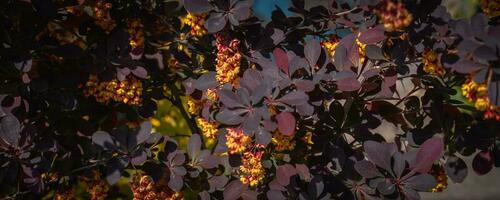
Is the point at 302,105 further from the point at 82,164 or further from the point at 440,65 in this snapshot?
the point at 82,164

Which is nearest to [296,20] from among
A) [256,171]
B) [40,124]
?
[256,171]

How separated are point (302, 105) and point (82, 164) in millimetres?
989

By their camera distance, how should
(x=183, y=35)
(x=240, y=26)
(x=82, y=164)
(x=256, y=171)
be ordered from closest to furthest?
(x=256, y=171) < (x=240, y=26) < (x=183, y=35) < (x=82, y=164)

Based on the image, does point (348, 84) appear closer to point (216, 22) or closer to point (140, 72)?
point (216, 22)

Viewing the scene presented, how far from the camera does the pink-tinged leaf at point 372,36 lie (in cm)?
140

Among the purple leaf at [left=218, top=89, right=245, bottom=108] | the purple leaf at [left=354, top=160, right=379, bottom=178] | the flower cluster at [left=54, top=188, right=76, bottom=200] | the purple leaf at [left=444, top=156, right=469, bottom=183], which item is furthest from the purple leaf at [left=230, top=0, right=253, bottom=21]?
the flower cluster at [left=54, top=188, right=76, bottom=200]

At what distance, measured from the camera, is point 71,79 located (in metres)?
1.65

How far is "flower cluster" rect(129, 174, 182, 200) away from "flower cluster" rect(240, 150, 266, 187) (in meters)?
0.36

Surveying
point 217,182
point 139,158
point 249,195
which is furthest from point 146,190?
point 249,195

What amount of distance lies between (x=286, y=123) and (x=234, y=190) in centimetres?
38

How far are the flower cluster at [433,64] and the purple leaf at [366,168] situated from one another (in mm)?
336

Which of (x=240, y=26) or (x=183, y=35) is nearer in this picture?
(x=240, y=26)

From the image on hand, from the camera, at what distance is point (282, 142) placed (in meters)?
1.56

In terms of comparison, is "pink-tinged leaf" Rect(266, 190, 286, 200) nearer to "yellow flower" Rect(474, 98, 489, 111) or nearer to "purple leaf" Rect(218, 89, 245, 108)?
"purple leaf" Rect(218, 89, 245, 108)
